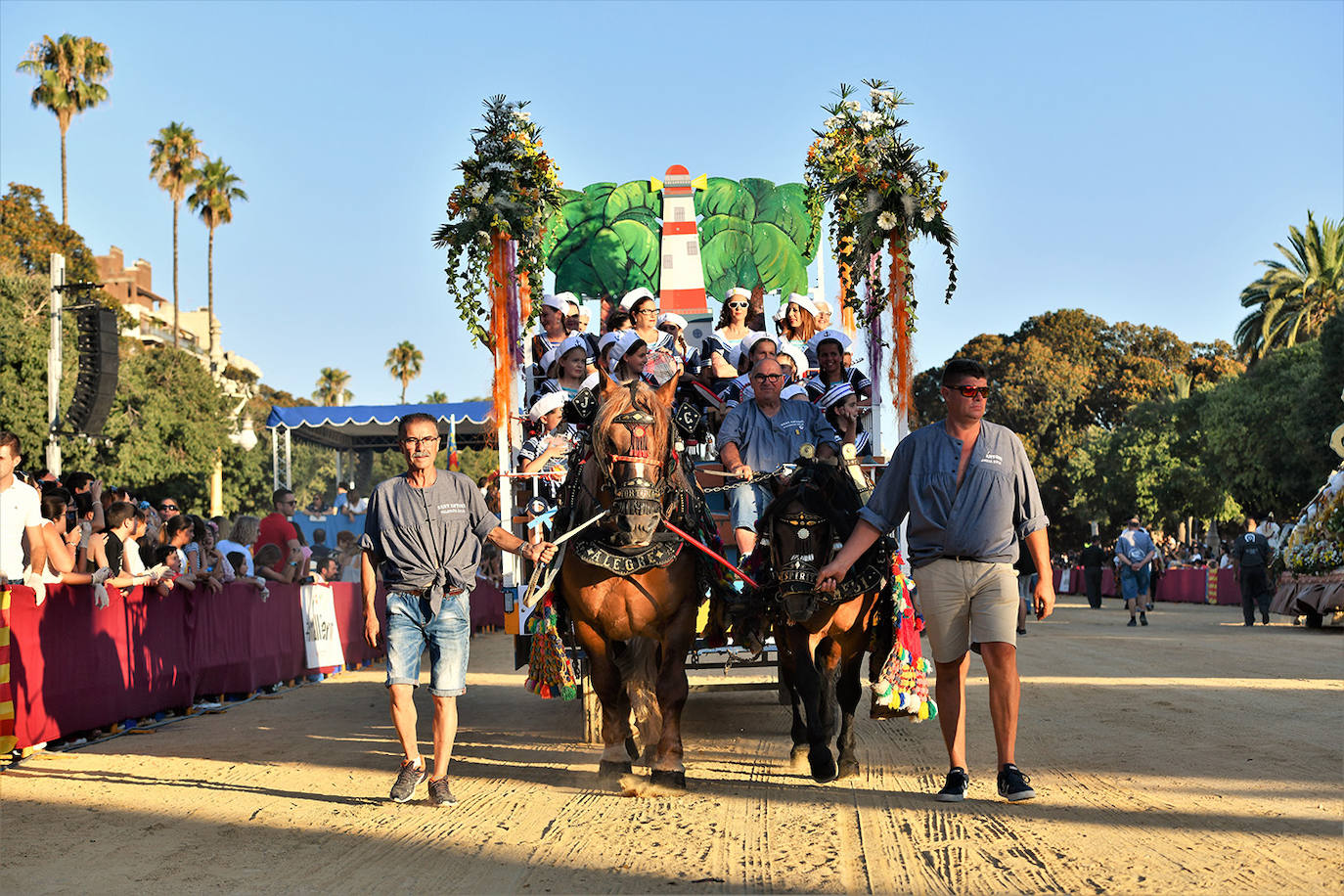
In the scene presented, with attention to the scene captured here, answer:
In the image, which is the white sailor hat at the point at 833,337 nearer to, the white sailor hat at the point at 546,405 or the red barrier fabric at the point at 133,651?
the white sailor hat at the point at 546,405

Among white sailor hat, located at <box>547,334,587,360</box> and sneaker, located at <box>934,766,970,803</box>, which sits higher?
white sailor hat, located at <box>547,334,587,360</box>

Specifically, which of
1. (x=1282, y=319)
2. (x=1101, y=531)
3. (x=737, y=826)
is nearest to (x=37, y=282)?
(x=737, y=826)

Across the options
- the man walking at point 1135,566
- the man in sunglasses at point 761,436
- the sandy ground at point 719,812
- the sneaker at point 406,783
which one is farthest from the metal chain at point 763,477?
the man walking at point 1135,566

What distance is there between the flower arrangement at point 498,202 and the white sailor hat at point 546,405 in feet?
2.75

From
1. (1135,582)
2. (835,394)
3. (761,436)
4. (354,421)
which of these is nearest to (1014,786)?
(761,436)

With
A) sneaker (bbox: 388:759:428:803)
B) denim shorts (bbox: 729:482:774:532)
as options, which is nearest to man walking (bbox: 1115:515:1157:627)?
denim shorts (bbox: 729:482:774:532)

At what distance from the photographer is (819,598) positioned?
7469 millimetres

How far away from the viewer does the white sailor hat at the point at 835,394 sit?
9789 millimetres

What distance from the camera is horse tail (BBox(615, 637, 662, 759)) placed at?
7.39 metres

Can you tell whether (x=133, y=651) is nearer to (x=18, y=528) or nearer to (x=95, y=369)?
(x=18, y=528)

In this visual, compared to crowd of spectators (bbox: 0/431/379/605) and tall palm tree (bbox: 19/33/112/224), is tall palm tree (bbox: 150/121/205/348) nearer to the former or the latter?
tall palm tree (bbox: 19/33/112/224)

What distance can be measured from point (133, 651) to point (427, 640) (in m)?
4.87

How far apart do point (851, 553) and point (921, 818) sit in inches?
57.5

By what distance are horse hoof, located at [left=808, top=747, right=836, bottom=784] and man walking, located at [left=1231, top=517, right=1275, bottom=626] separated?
60.8 feet
